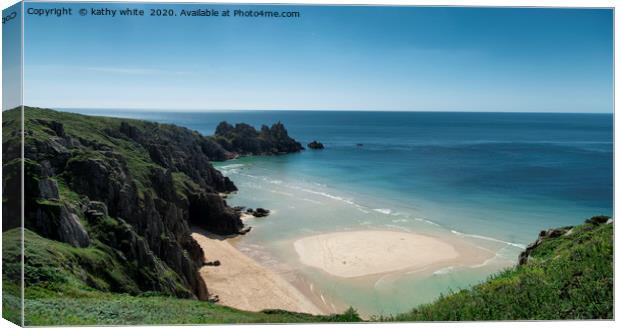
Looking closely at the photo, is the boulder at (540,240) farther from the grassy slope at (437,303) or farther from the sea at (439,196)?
the grassy slope at (437,303)

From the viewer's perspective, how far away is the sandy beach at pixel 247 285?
2038 centimetres

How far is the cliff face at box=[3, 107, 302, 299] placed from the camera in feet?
45.8

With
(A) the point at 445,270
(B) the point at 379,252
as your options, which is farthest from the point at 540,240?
(B) the point at 379,252

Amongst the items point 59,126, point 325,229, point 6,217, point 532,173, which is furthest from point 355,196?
point 6,217

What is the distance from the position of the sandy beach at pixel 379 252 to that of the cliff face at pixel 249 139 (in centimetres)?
3566

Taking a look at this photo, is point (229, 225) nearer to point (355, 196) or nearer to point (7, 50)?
point (355, 196)

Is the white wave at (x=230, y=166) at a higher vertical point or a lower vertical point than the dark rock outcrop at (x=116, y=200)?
lower

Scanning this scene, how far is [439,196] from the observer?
120ft

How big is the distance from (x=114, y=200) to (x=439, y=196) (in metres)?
23.6

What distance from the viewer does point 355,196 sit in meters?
38.1

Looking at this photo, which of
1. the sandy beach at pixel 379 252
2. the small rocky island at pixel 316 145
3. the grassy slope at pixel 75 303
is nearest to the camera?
the grassy slope at pixel 75 303

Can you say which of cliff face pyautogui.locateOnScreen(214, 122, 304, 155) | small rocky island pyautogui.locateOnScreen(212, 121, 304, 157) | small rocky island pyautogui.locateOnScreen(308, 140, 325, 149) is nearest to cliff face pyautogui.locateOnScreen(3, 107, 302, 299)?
small rocky island pyautogui.locateOnScreen(308, 140, 325, 149)

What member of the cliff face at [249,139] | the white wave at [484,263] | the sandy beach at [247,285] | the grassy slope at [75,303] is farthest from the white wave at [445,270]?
the cliff face at [249,139]

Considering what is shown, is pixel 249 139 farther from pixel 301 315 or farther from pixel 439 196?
pixel 301 315
